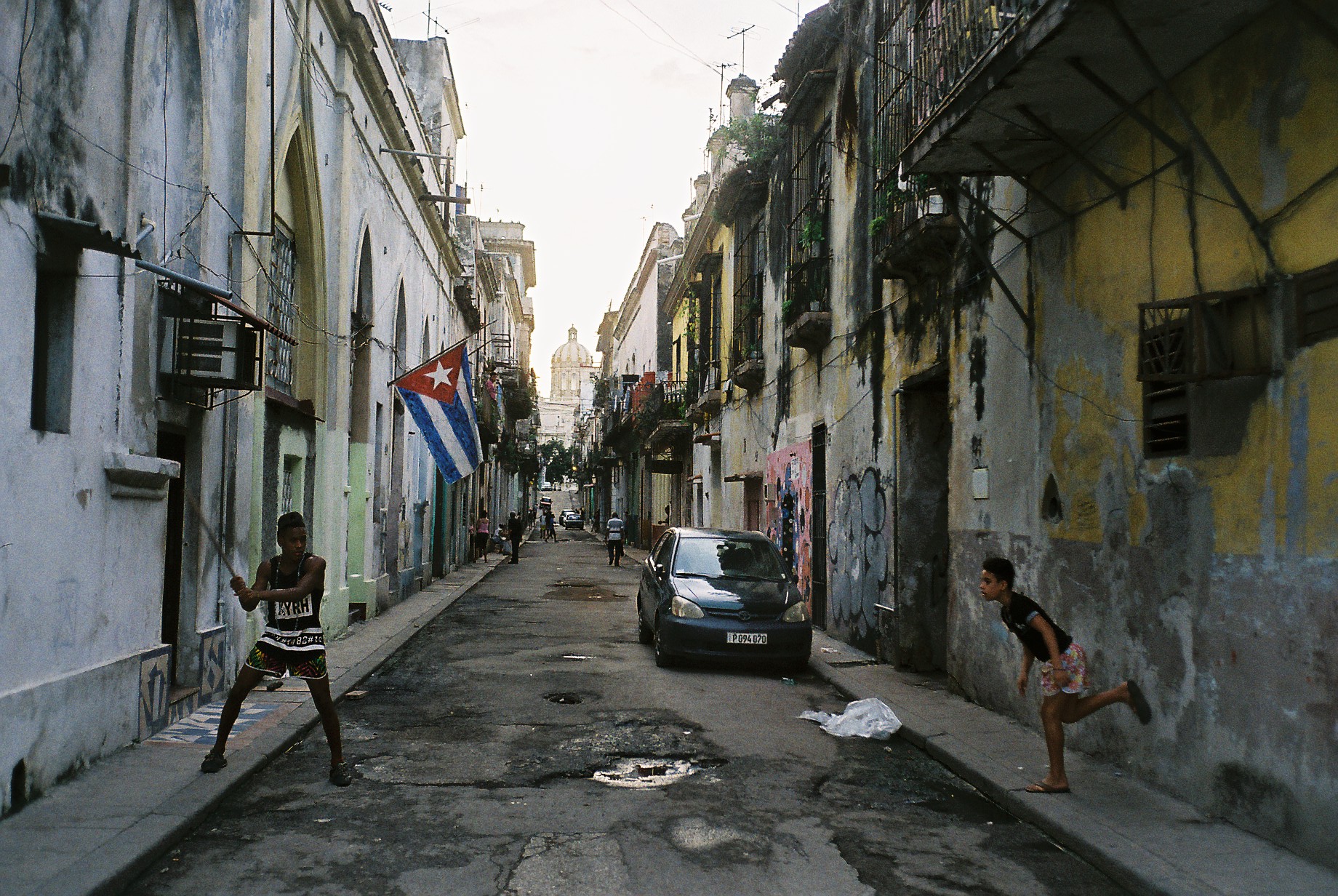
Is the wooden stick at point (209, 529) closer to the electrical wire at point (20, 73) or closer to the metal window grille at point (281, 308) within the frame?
the electrical wire at point (20, 73)

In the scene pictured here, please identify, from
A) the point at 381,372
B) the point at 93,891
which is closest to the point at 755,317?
the point at 381,372

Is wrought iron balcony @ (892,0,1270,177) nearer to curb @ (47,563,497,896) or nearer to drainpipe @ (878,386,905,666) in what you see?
drainpipe @ (878,386,905,666)

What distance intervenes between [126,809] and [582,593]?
16035 mm

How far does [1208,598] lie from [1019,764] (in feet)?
5.90

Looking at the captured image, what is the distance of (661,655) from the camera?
11711 millimetres

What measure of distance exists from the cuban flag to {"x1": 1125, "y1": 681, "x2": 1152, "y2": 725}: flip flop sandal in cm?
1124

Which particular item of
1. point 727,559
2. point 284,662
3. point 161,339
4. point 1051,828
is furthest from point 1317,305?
point 727,559

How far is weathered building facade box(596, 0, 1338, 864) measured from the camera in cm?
538

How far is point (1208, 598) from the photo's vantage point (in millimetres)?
6102

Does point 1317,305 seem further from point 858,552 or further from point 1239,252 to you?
point 858,552

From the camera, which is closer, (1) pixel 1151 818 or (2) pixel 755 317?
(1) pixel 1151 818

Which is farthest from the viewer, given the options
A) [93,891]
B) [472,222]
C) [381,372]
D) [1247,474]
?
[472,222]

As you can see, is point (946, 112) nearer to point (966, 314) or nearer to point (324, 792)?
point (966, 314)

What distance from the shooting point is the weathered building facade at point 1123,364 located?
5.38m
